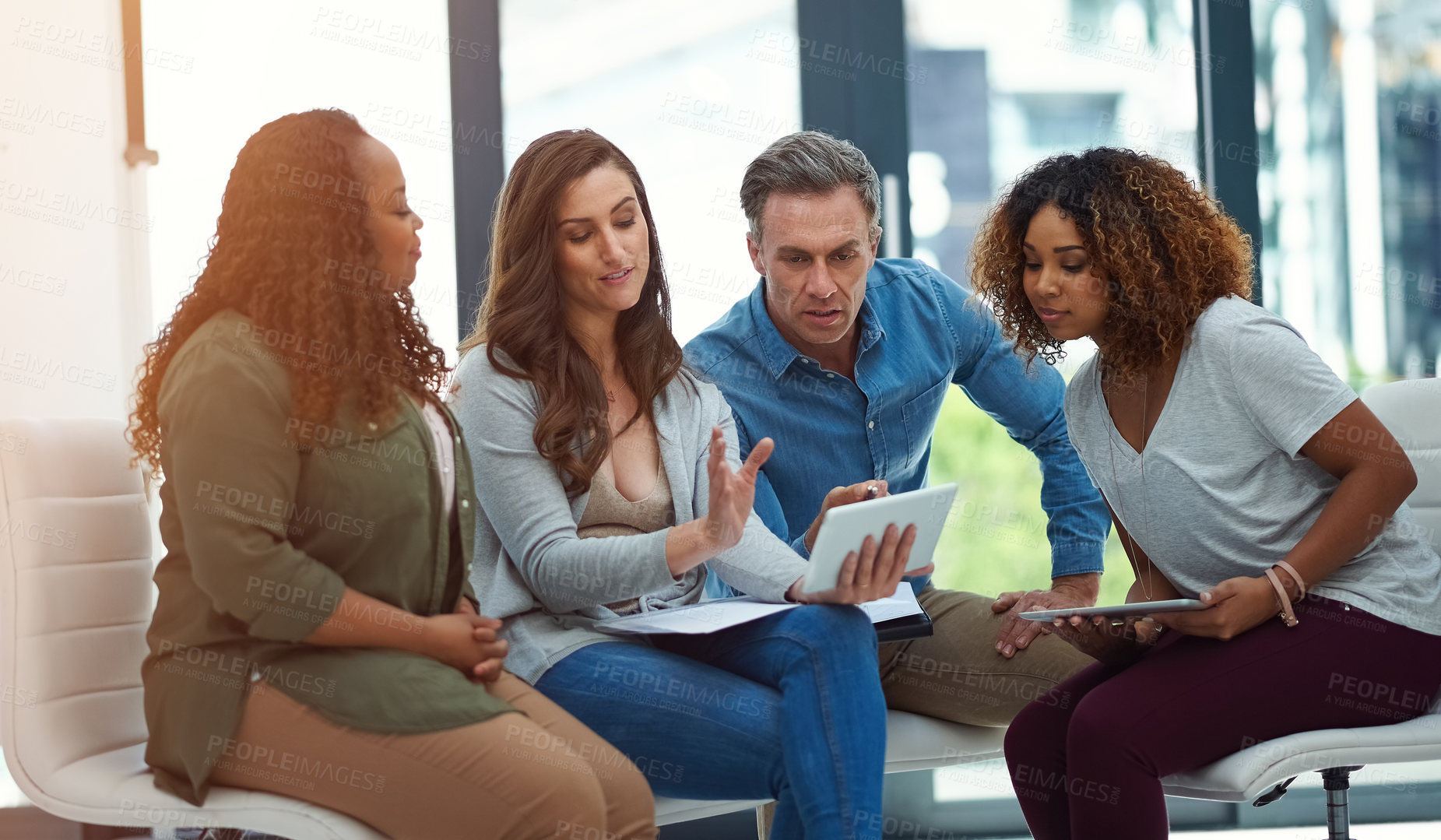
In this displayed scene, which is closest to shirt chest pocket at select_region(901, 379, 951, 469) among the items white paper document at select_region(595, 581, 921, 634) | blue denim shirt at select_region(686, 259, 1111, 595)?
blue denim shirt at select_region(686, 259, 1111, 595)

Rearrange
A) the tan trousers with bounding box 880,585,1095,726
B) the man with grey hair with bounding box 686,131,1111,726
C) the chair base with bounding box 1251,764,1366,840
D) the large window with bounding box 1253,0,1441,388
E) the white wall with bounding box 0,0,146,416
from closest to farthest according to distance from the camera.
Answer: the chair base with bounding box 1251,764,1366,840 → the tan trousers with bounding box 880,585,1095,726 → the man with grey hair with bounding box 686,131,1111,726 → the white wall with bounding box 0,0,146,416 → the large window with bounding box 1253,0,1441,388

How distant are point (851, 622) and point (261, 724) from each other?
2.37 feet

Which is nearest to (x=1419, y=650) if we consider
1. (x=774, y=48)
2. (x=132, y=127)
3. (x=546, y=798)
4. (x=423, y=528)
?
(x=546, y=798)

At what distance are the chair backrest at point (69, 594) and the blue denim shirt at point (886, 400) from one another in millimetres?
915

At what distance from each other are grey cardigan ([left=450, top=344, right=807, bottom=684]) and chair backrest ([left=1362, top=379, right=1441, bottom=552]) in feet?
3.50

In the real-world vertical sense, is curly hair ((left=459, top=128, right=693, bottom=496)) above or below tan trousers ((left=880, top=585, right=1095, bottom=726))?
above

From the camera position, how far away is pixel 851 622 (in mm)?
1476

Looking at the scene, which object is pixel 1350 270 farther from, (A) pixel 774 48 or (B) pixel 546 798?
(B) pixel 546 798

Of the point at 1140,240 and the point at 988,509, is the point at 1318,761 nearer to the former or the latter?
the point at 1140,240

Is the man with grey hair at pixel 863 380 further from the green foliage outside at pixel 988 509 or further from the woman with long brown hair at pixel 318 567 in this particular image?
the woman with long brown hair at pixel 318 567

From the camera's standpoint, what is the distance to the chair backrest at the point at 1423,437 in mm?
1868

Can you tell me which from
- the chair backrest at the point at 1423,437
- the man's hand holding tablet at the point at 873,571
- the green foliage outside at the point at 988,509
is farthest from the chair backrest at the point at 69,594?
the chair backrest at the point at 1423,437

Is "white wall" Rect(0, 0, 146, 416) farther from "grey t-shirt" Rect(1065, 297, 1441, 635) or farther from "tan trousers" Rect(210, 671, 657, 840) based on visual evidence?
"grey t-shirt" Rect(1065, 297, 1441, 635)

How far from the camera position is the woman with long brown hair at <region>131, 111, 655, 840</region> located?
47.6 inches
